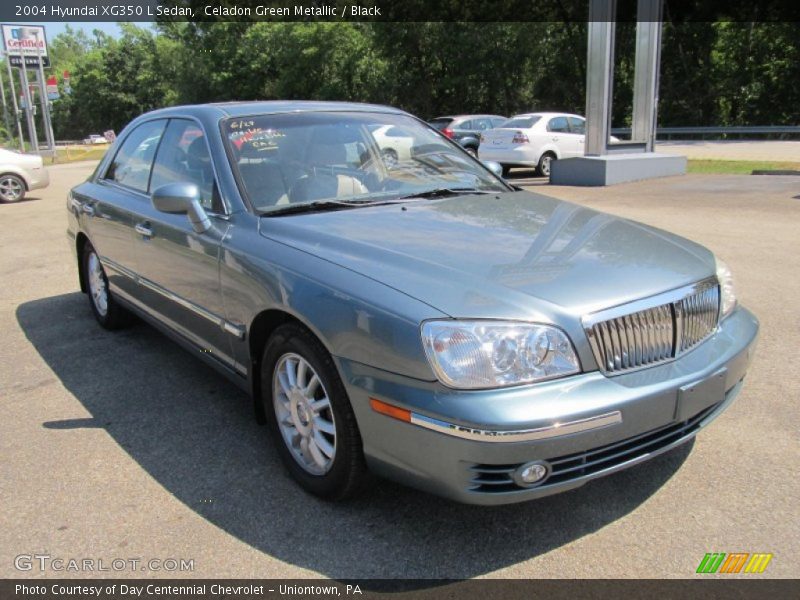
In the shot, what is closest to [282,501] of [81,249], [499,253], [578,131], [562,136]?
[499,253]

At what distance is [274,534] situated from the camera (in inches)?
110

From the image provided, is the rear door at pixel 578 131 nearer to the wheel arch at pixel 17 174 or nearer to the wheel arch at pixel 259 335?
the wheel arch at pixel 17 174

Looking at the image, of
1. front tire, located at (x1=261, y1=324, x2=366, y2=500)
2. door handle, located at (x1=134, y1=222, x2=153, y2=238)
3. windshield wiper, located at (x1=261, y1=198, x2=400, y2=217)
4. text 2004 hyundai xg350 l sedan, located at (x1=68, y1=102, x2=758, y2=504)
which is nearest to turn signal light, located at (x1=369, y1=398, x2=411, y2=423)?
text 2004 hyundai xg350 l sedan, located at (x1=68, y1=102, x2=758, y2=504)

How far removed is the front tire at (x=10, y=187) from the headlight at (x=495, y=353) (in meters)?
15.8

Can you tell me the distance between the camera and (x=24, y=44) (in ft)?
109

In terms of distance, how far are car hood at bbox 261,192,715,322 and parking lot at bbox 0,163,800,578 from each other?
3.01 ft

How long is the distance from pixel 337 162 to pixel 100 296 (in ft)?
8.98

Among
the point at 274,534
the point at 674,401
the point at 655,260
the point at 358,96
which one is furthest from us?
the point at 358,96

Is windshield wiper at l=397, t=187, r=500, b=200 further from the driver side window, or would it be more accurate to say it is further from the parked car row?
the parked car row

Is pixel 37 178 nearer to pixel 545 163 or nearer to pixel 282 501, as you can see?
pixel 545 163

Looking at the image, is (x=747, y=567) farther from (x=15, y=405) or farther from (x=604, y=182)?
(x=604, y=182)

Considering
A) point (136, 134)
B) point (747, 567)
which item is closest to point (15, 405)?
point (136, 134)

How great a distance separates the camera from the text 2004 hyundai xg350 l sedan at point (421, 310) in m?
2.39

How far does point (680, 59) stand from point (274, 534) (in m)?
41.6
